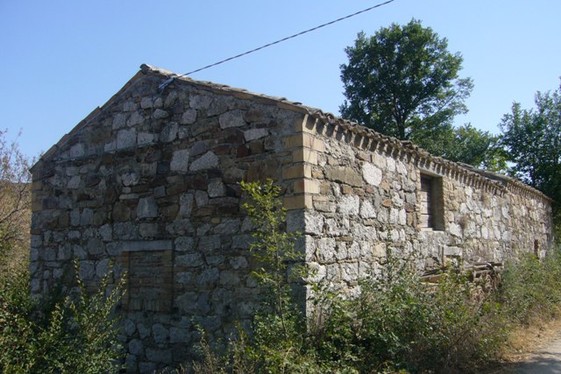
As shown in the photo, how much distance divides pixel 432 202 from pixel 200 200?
427 centimetres

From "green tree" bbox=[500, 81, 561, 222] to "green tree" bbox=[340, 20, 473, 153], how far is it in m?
5.48

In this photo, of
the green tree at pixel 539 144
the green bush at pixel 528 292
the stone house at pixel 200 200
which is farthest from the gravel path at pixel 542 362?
the green tree at pixel 539 144

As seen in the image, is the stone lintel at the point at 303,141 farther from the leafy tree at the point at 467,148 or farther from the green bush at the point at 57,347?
the leafy tree at the point at 467,148

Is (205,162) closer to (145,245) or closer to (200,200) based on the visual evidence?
(200,200)

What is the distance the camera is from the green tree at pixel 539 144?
55.2ft

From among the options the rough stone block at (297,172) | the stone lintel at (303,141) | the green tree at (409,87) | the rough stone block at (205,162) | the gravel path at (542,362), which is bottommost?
the gravel path at (542,362)

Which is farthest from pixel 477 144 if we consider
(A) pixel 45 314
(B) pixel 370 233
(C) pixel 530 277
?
(A) pixel 45 314

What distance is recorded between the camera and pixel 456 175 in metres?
9.38

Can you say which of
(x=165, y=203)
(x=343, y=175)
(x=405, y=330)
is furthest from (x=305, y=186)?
(x=165, y=203)

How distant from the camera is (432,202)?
8844 mm

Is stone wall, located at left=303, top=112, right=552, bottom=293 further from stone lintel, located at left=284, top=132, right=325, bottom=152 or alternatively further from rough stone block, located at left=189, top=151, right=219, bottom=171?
rough stone block, located at left=189, top=151, right=219, bottom=171

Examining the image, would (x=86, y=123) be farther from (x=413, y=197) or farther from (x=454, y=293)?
(x=454, y=293)

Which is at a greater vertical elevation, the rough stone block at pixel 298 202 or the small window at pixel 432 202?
the small window at pixel 432 202

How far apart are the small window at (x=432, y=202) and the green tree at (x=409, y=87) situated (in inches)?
587
